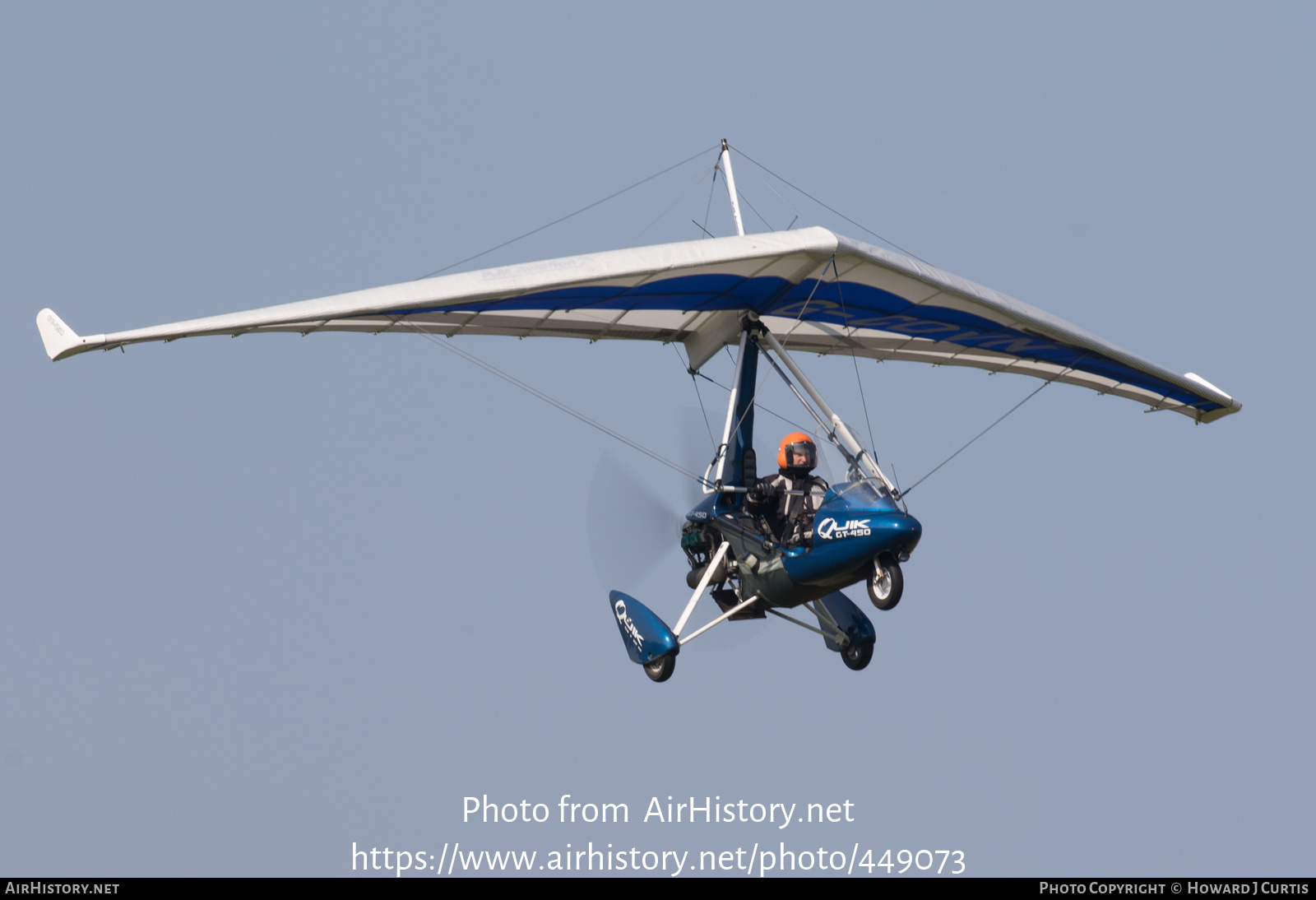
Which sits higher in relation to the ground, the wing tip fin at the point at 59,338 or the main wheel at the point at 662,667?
the wing tip fin at the point at 59,338

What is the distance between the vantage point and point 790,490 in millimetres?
16812

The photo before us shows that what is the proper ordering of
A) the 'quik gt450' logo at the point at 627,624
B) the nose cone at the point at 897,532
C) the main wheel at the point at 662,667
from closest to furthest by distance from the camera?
the nose cone at the point at 897,532 → the main wheel at the point at 662,667 → the 'quik gt450' logo at the point at 627,624

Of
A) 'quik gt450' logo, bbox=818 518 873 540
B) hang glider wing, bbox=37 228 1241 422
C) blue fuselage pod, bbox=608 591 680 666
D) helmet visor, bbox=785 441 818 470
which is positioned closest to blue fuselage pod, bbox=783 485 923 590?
'quik gt450' logo, bbox=818 518 873 540

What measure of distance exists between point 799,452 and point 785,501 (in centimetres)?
50

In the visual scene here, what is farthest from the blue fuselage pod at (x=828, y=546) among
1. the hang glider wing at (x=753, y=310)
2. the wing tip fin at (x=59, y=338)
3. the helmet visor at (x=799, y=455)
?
the wing tip fin at (x=59, y=338)

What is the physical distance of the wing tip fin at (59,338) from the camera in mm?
15852

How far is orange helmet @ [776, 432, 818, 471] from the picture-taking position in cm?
1670

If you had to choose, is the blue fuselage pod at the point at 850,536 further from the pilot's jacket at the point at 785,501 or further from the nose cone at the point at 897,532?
the pilot's jacket at the point at 785,501

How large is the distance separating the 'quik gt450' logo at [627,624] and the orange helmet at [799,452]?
2.18m

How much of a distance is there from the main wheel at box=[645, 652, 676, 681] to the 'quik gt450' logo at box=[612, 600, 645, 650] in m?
0.20

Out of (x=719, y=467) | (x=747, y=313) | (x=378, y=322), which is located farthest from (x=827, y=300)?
(x=378, y=322)

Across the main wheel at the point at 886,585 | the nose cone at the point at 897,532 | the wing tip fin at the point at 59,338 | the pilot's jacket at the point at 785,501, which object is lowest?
the main wheel at the point at 886,585

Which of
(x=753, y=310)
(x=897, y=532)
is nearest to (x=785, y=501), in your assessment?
(x=897, y=532)

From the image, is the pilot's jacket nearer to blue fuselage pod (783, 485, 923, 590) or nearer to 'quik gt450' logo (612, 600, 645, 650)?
blue fuselage pod (783, 485, 923, 590)
